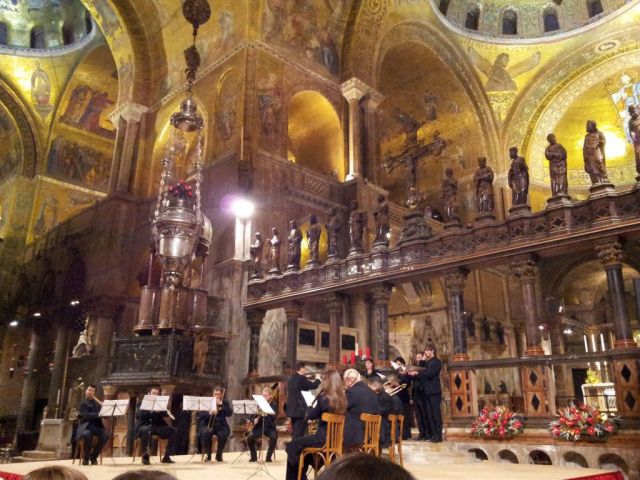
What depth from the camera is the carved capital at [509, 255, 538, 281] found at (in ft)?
32.5

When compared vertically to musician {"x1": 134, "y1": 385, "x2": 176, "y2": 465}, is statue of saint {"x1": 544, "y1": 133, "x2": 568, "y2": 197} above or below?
above

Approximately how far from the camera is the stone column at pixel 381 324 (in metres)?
11.5

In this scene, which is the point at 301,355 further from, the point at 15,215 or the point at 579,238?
the point at 15,215

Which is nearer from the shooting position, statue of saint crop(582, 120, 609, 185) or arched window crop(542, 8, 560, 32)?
statue of saint crop(582, 120, 609, 185)

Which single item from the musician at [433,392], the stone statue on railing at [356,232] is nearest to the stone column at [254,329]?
the stone statue on railing at [356,232]

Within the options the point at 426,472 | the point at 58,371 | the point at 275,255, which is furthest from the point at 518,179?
the point at 58,371

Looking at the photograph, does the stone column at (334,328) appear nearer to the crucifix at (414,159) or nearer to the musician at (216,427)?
the crucifix at (414,159)

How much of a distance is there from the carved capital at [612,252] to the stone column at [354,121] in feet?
30.0

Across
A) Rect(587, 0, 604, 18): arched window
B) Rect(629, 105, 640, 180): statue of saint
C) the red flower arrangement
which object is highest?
Rect(587, 0, 604, 18): arched window

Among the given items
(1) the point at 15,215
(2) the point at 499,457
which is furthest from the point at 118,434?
(1) the point at 15,215

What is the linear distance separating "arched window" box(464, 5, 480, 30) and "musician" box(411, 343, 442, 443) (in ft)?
55.6

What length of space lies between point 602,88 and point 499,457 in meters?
17.8

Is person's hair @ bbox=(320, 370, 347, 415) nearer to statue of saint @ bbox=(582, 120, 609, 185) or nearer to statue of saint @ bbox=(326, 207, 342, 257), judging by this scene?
statue of saint @ bbox=(582, 120, 609, 185)

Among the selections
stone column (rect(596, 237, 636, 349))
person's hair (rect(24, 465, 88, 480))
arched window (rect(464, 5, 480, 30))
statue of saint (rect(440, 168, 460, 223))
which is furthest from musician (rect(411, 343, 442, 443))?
arched window (rect(464, 5, 480, 30))
